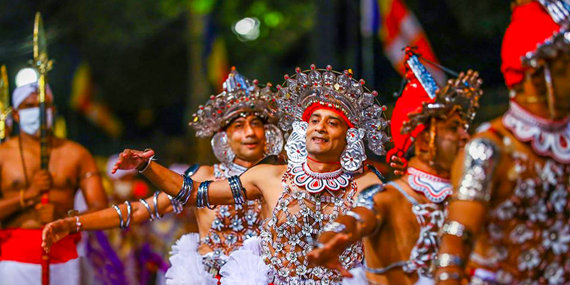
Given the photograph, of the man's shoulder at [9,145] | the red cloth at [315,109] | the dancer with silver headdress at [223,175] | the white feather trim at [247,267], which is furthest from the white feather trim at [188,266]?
the man's shoulder at [9,145]

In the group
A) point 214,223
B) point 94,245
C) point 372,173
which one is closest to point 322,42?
point 94,245

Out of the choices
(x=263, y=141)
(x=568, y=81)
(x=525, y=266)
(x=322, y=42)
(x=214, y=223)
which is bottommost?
(x=525, y=266)

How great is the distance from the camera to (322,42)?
34.8ft

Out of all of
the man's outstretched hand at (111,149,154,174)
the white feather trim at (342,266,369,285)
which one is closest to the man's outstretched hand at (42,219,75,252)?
the man's outstretched hand at (111,149,154,174)

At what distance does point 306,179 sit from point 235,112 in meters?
1.56

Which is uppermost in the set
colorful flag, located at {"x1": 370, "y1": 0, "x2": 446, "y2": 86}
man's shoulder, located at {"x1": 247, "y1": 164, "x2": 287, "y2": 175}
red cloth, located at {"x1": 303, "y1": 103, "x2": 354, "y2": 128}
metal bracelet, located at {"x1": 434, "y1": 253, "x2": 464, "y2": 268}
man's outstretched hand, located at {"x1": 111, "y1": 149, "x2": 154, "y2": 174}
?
colorful flag, located at {"x1": 370, "y1": 0, "x2": 446, "y2": 86}

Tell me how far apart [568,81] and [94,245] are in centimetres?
558

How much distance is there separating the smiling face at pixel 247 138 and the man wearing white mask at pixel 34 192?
4.32 ft

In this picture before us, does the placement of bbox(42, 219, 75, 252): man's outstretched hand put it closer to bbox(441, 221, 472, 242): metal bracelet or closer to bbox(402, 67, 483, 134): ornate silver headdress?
bbox(402, 67, 483, 134): ornate silver headdress

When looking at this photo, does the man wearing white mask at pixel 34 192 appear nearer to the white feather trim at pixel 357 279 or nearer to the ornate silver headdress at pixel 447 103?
the white feather trim at pixel 357 279

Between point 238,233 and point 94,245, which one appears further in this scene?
point 94,245

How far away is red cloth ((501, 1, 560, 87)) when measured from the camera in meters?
3.79

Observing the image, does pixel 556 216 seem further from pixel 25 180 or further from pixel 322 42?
pixel 322 42

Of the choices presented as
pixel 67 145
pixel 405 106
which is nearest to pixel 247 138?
pixel 67 145
